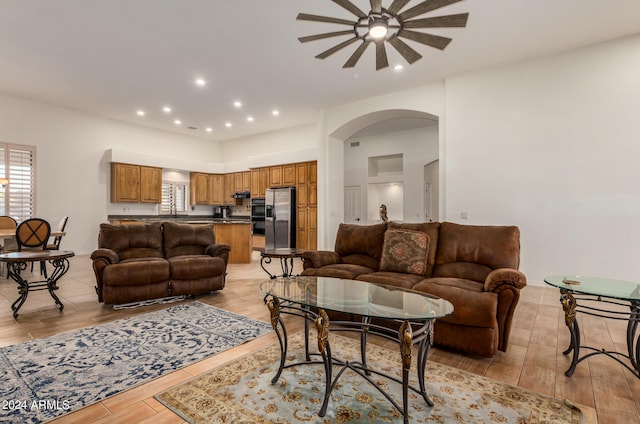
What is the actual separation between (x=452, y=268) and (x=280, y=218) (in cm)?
539

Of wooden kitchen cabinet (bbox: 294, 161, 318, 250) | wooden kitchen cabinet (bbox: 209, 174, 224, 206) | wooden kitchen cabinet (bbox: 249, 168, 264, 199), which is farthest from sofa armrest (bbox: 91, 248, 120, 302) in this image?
wooden kitchen cabinet (bbox: 209, 174, 224, 206)

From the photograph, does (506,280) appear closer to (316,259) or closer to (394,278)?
(394,278)

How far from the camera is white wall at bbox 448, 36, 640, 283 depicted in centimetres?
419

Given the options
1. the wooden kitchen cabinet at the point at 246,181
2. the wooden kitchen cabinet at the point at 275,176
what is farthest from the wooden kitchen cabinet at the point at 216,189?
the wooden kitchen cabinet at the point at 275,176

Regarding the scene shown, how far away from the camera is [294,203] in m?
7.90

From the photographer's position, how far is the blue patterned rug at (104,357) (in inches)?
73.1

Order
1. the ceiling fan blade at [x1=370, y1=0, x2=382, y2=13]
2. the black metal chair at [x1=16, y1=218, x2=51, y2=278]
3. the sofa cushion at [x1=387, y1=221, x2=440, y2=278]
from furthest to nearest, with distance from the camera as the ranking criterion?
the black metal chair at [x1=16, y1=218, x2=51, y2=278]
the sofa cushion at [x1=387, y1=221, x2=440, y2=278]
the ceiling fan blade at [x1=370, y1=0, x2=382, y2=13]

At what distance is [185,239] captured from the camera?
4.54 m

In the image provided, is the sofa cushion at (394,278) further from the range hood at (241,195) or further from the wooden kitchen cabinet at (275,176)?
the range hood at (241,195)

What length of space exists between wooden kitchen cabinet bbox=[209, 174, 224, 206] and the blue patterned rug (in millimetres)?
6692

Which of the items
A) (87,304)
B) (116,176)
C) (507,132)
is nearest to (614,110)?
(507,132)

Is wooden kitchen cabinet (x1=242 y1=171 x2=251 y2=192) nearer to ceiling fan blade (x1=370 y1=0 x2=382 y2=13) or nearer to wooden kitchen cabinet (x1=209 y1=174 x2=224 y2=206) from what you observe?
wooden kitchen cabinet (x1=209 y1=174 x2=224 y2=206)

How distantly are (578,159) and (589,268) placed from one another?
60.6 inches

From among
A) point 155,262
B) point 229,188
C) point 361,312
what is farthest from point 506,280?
point 229,188
